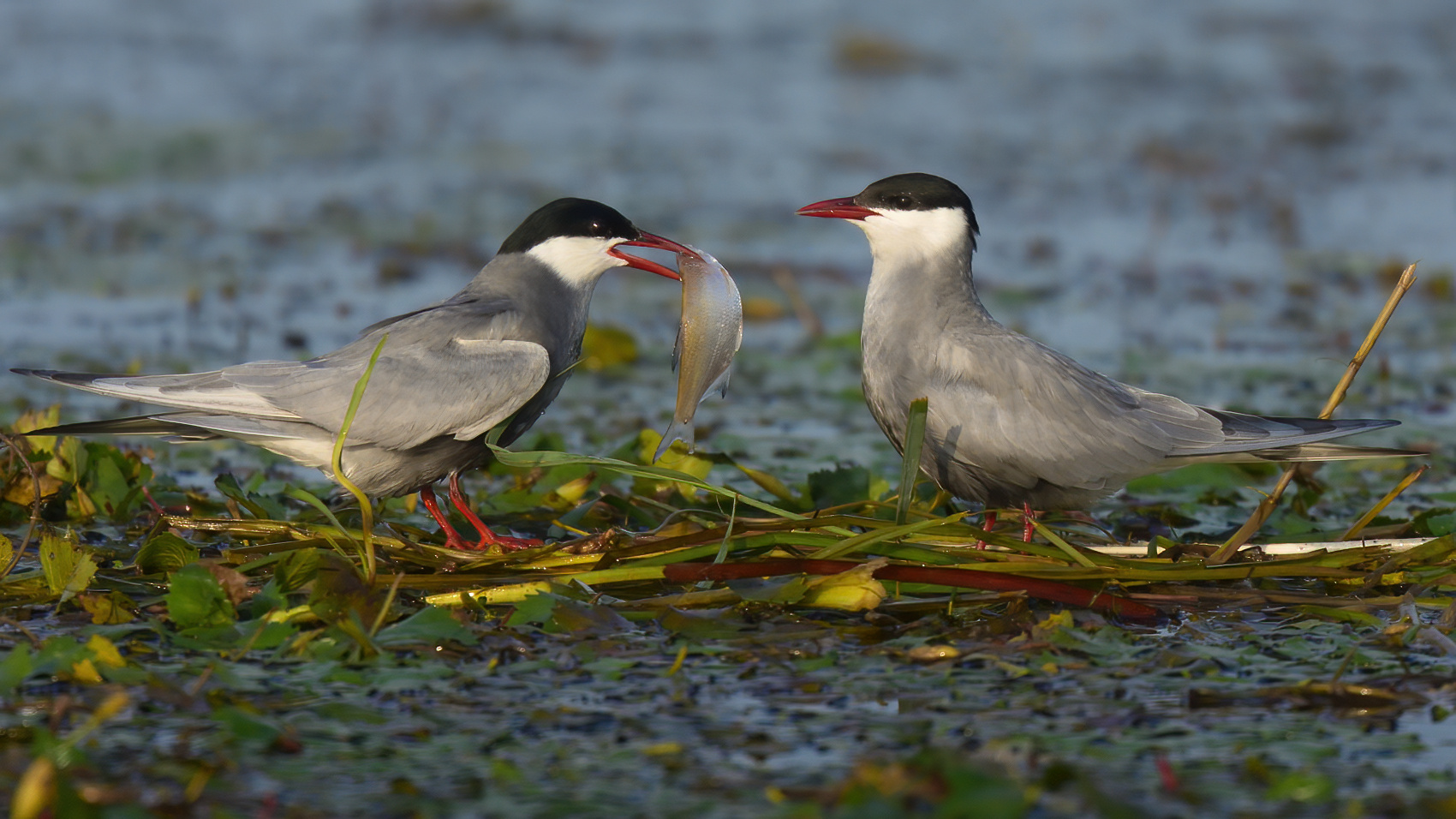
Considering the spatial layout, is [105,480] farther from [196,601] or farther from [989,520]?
[989,520]

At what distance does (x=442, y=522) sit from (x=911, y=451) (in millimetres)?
1431

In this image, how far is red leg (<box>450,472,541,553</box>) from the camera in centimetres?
453

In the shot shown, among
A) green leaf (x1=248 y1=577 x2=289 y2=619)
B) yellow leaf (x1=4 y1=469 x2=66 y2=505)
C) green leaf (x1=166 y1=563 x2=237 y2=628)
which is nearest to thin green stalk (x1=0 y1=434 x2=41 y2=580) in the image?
yellow leaf (x1=4 y1=469 x2=66 y2=505)

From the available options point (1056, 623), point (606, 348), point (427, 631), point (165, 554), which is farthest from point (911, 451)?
point (606, 348)

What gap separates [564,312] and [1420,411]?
3893mm

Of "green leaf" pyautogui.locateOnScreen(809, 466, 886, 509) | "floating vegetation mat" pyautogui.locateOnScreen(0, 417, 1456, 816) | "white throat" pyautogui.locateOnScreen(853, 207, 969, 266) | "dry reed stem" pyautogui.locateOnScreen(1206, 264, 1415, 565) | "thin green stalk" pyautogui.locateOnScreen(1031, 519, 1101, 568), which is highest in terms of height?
"white throat" pyautogui.locateOnScreen(853, 207, 969, 266)

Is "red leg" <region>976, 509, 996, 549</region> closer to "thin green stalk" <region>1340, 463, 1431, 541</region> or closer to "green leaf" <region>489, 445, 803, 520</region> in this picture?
"green leaf" <region>489, 445, 803, 520</region>

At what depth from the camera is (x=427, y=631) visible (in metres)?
3.83

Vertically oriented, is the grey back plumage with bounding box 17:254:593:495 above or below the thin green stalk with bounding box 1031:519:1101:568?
above

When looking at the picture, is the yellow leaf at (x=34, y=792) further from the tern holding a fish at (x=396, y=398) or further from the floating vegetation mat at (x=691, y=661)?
Result: the tern holding a fish at (x=396, y=398)

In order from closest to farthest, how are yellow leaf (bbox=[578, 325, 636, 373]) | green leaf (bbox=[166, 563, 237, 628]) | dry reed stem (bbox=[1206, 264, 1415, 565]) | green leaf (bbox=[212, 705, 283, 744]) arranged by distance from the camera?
green leaf (bbox=[212, 705, 283, 744]) < green leaf (bbox=[166, 563, 237, 628]) < dry reed stem (bbox=[1206, 264, 1415, 565]) < yellow leaf (bbox=[578, 325, 636, 373])

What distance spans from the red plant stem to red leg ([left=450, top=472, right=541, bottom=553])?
1.63 feet

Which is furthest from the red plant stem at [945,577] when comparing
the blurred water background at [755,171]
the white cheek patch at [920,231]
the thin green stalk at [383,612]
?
the blurred water background at [755,171]

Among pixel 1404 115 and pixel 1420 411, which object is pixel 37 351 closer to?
pixel 1420 411
